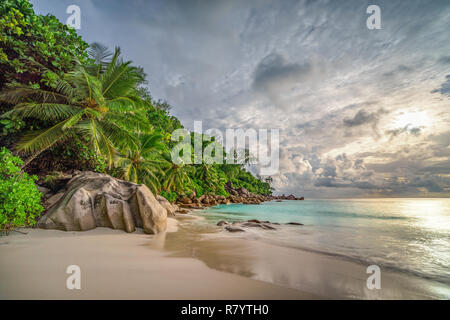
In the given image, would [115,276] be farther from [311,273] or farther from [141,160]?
[141,160]

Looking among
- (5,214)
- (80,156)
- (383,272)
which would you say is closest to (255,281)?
(383,272)

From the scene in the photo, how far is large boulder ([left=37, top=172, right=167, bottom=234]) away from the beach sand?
0.82m

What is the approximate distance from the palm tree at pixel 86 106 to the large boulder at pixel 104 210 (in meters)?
2.17

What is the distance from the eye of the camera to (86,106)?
8.02 metres

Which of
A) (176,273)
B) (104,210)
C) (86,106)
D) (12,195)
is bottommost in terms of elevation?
(176,273)

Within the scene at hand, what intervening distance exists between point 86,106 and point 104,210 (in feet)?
15.9

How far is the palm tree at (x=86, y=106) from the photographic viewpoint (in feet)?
22.4

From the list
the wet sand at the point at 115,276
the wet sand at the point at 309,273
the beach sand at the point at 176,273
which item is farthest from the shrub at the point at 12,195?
the wet sand at the point at 309,273

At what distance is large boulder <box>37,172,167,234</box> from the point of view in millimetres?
5734

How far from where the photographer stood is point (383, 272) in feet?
13.0
